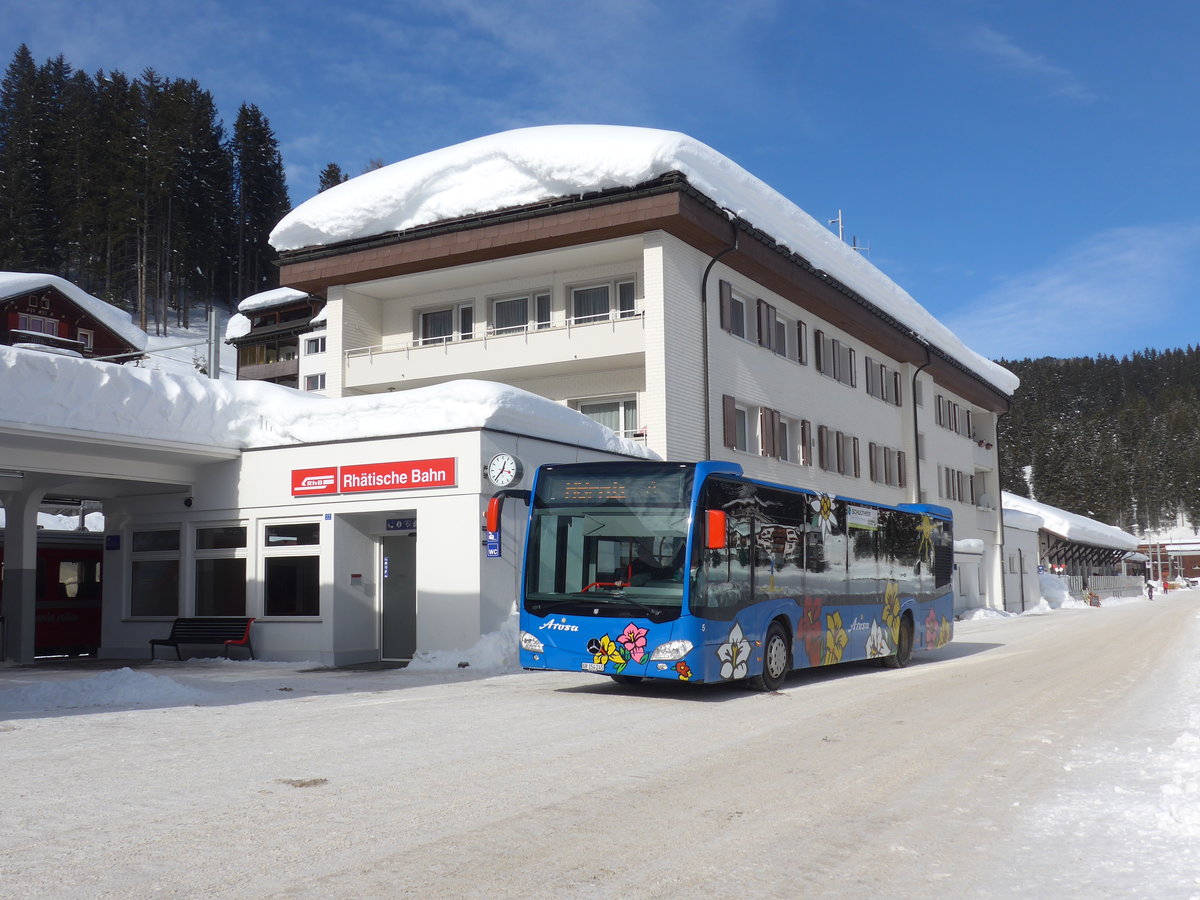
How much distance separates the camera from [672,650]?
44.9 feet

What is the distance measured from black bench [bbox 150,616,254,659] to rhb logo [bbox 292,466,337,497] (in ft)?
8.73

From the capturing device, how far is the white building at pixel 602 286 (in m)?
27.8

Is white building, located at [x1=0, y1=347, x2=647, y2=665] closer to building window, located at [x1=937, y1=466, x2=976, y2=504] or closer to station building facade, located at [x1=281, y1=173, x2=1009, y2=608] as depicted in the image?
station building facade, located at [x1=281, y1=173, x2=1009, y2=608]

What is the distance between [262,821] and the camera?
670 cm

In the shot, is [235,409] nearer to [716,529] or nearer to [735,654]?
[735,654]

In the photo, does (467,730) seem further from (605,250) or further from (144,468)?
(605,250)

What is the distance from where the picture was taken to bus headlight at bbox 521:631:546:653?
14438mm

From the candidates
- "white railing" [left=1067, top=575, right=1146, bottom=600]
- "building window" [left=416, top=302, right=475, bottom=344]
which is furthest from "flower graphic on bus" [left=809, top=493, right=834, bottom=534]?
"white railing" [left=1067, top=575, right=1146, bottom=600]

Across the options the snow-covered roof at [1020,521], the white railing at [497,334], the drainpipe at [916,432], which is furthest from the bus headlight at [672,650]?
the snow-covered roof at [1020,521]

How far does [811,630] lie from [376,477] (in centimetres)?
854

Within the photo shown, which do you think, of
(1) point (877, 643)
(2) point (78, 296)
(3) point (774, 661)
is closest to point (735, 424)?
(1) point (877, 643)

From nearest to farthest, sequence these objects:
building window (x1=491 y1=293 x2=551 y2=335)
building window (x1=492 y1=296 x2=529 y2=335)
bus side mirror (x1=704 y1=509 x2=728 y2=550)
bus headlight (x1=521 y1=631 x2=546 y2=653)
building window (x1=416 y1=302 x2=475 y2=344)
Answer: bus side mirror (x1=704 y1=509 x2=728 y2=550), bus headlight (x1=521 y1=631 x2=546 y2=653), building window (x1=491 y1=293 x2=551 y2=335), building window (x1=492 y1=296 x2=529 y2=335), building window (x1=416 y1=302 x2=475 y2=344)

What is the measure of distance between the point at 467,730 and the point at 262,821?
14.3ft

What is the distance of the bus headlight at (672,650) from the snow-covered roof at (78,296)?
2278 inches
